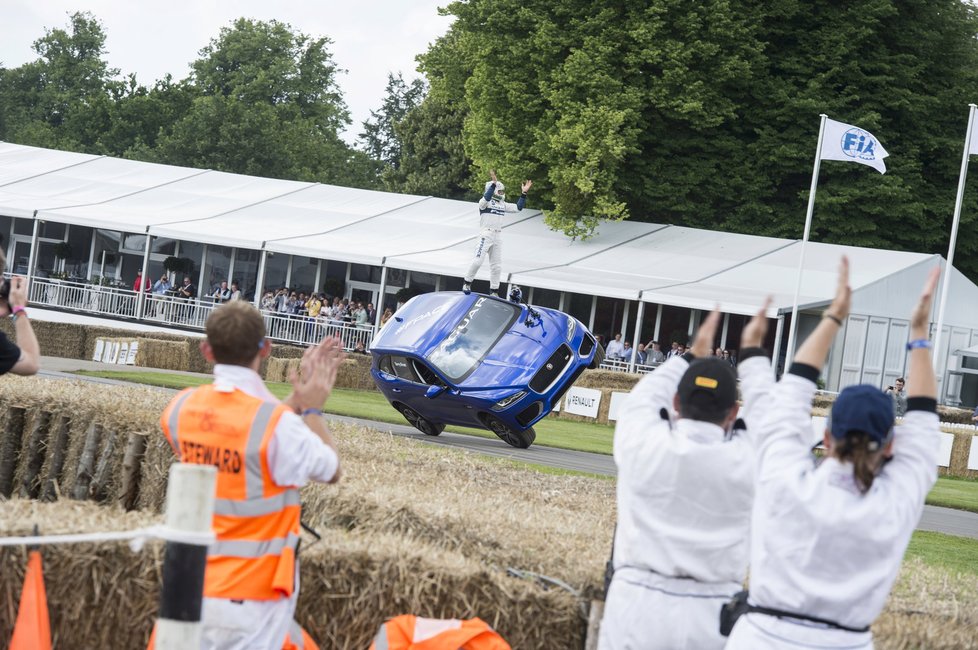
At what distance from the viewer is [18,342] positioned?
22.8 feet

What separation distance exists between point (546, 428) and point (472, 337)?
8.92 metres

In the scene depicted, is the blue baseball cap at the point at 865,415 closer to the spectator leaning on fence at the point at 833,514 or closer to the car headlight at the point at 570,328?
the spectator leaning on fence at the point at 833,514

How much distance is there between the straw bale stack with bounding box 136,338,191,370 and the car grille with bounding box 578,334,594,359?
56.3 feet

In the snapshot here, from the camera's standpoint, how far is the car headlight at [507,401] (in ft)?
59.1

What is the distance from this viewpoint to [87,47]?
100312 mm

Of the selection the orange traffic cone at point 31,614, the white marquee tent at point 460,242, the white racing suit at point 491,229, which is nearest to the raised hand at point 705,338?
the orange traffic cone at point 31,614

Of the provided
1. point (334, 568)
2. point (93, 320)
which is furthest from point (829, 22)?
point (334, 568)

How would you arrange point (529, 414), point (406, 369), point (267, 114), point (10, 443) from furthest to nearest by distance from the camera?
point (267, 114) < point (529, 414) < point (406, 369) < point (10, 443)

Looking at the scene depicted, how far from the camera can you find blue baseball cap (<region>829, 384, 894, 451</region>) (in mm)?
4434

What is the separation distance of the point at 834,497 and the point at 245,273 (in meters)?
49.5

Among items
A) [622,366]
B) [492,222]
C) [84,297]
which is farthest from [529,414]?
[84,297]

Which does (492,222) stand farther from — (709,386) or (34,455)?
(709,386)

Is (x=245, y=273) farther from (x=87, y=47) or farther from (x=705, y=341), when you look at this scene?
(x=87, y=47)

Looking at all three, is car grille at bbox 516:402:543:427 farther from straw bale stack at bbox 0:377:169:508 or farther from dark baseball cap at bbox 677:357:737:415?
dark baseball cap at bbox 677:357:737:415
